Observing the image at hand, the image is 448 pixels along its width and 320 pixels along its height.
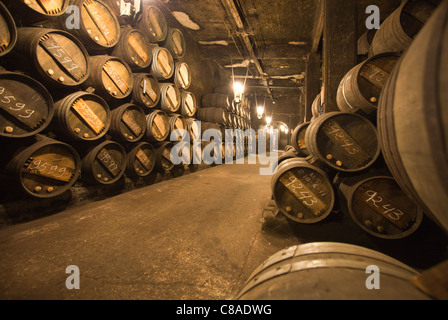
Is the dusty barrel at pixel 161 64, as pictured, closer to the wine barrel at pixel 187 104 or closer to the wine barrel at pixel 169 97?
the wine barrel at pixel 169 97

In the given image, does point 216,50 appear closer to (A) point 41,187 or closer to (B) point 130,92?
(B) point 130,92

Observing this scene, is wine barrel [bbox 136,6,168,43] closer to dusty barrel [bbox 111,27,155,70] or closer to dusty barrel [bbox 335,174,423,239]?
dusty barrel [bbox 111,27,155,70]

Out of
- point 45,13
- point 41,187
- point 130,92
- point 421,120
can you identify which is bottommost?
point 41,187

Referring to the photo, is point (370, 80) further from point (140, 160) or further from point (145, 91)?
point (140, 160)

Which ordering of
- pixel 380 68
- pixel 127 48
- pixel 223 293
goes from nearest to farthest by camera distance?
pixel 223 293, pixel 380 68, pixel 127 48

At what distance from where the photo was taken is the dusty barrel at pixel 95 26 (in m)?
3.14

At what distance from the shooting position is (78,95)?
305 centimetres

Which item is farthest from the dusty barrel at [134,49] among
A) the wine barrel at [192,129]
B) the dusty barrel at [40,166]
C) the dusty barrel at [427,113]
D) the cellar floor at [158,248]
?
the dusty barrel at [427,113]

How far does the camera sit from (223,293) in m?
1.47

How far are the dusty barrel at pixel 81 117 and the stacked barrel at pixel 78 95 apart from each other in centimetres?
2

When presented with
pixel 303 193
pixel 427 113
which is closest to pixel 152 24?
pixel 303 193

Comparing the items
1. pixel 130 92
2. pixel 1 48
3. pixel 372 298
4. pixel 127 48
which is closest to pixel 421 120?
pixel 372 298

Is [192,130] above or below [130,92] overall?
below
